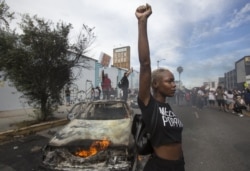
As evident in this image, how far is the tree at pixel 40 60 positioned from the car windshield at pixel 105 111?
5012 millimetres

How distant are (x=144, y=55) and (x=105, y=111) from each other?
4225 millimetres

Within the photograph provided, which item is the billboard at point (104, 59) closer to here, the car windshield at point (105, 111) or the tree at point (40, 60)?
the tree at point (40, 60)

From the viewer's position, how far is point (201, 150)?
652 centimetres

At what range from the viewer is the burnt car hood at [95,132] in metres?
4.38

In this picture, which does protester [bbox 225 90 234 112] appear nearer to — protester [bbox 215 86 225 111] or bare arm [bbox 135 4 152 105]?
protester [bbox 215 86 225 111]

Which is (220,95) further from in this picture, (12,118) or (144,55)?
(144,55)

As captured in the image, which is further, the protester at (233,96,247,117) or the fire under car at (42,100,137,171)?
the protester at (233,96,247,117)

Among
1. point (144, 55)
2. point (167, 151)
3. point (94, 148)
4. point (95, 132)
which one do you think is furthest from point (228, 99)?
point (144, 55)

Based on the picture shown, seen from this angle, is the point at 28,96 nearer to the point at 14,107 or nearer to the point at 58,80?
the point at 58,80

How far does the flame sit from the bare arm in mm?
2330

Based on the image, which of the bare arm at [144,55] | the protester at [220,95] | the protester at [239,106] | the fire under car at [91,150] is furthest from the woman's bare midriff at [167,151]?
the protester at [220,95]

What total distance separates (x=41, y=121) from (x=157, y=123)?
971 cm

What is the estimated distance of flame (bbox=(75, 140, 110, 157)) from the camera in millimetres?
4133

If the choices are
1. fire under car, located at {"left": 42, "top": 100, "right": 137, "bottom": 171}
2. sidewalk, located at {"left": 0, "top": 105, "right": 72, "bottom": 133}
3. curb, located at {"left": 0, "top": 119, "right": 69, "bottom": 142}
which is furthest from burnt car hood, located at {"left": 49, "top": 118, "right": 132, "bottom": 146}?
sidewalk, located at {"left": 0, "top": 105, "right": 72, "bottom": 133}
